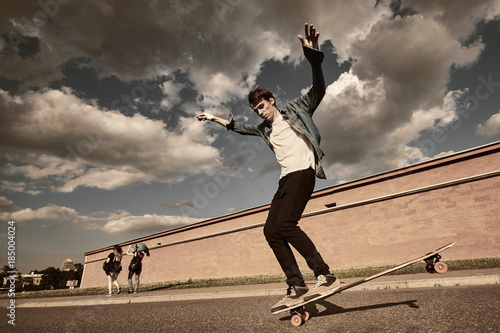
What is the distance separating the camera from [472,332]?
1818mm

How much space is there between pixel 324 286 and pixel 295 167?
4.12 feet

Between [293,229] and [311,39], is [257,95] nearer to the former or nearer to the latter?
[311,39]

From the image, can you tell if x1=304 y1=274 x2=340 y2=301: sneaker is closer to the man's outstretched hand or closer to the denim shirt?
the denim shirt

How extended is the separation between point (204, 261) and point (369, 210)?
13.9 m

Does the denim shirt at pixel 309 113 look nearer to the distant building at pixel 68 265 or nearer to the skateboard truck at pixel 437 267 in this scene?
the skateboard truck at pixel 437 267

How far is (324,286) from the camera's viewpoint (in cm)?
264

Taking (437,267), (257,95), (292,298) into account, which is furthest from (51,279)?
(437,267)

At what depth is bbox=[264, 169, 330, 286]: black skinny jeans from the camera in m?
2.71

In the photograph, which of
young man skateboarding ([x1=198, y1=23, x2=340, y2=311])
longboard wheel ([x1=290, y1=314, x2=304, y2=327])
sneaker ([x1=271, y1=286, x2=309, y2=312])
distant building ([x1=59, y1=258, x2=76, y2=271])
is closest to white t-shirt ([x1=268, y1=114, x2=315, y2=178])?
young man skateboarding ([x1=198, y1=23, x2=340, y2=311])

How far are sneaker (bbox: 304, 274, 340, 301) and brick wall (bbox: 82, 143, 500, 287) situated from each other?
12416 millimetres

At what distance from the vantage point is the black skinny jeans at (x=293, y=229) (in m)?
2.71

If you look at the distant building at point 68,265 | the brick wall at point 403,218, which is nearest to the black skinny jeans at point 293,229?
the brick wall at point 403,218

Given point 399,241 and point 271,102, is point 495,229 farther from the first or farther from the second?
point 271,102

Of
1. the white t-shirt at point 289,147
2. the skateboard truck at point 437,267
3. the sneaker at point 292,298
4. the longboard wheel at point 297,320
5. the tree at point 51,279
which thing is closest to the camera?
the longboard wheel at point 297,320
